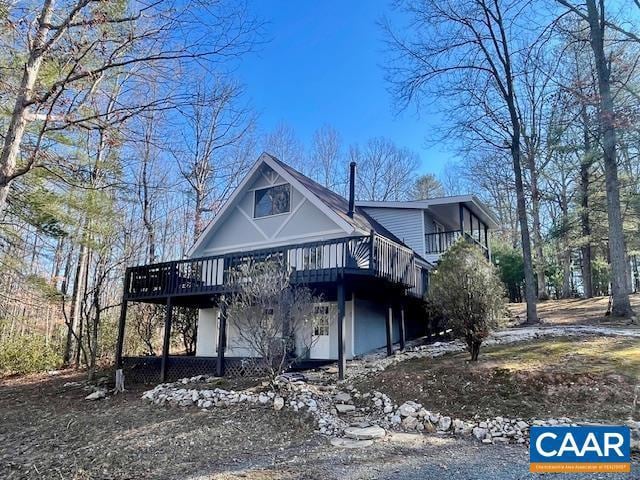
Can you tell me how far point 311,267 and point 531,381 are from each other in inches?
246

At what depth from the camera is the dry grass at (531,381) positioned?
266 inches

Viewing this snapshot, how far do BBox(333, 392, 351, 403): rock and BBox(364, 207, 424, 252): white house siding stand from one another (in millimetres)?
9322

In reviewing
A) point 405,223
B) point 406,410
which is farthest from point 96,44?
point 405,223

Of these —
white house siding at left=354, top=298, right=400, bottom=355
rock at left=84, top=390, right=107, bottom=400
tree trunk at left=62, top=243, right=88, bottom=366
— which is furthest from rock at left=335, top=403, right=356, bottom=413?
tree trunk at left=62, top=243, right=88, bottom=366

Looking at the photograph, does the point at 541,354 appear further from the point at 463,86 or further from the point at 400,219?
the point at 463,86

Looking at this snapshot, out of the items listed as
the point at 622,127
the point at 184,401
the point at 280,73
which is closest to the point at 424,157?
the point at 622,127

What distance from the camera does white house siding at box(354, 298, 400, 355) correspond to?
41.5 feet

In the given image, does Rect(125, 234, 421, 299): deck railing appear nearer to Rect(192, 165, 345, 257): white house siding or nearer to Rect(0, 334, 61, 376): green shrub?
Rect(192, 165, 345, 257): white house siding

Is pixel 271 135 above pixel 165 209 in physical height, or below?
above

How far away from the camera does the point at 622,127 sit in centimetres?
1270

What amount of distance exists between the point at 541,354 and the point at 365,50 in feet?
41.9

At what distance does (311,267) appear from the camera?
12.0m

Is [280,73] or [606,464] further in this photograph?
[280,73]

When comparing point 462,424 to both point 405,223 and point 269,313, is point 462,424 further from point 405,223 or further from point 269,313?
point 405,223
